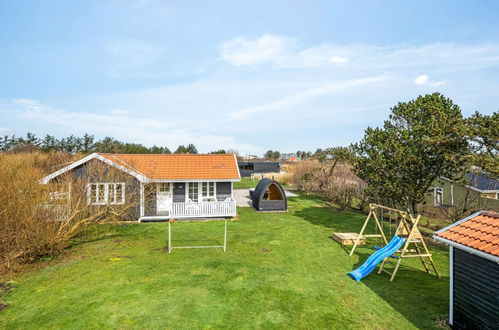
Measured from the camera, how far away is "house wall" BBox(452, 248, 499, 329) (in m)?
4.84

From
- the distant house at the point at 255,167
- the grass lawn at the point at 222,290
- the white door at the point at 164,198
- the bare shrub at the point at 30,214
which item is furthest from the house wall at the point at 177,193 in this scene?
the distant house at the point at 255,167

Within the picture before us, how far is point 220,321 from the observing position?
19.7 feet

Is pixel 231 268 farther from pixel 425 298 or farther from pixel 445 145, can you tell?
pixel 445 145

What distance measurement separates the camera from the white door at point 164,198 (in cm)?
1783

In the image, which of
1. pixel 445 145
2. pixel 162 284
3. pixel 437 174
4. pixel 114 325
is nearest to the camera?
pixel 114 325

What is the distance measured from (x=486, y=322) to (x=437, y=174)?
27.5 ft

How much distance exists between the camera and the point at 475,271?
210 inches

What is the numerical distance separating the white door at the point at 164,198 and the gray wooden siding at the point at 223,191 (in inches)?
118

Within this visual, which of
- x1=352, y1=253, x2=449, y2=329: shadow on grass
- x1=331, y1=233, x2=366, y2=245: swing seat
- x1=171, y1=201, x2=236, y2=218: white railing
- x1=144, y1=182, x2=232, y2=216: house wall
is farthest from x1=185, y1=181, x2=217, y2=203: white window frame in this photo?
x1=352, y1=253, x2=449, y2=329: shadow on grass

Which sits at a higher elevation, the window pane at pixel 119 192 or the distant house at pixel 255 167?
the distant house at pixel 255 167

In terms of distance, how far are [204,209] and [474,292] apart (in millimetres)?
13771

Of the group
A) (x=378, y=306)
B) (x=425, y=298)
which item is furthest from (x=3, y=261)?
(x=425, y=298)

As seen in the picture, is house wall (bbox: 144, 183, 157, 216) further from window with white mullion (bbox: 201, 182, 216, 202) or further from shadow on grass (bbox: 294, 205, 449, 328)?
shadow on grass (bbox: 294, 205, 449, 328)

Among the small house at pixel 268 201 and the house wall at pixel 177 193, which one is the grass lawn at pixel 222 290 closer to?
the house wall at pixel 177 193
